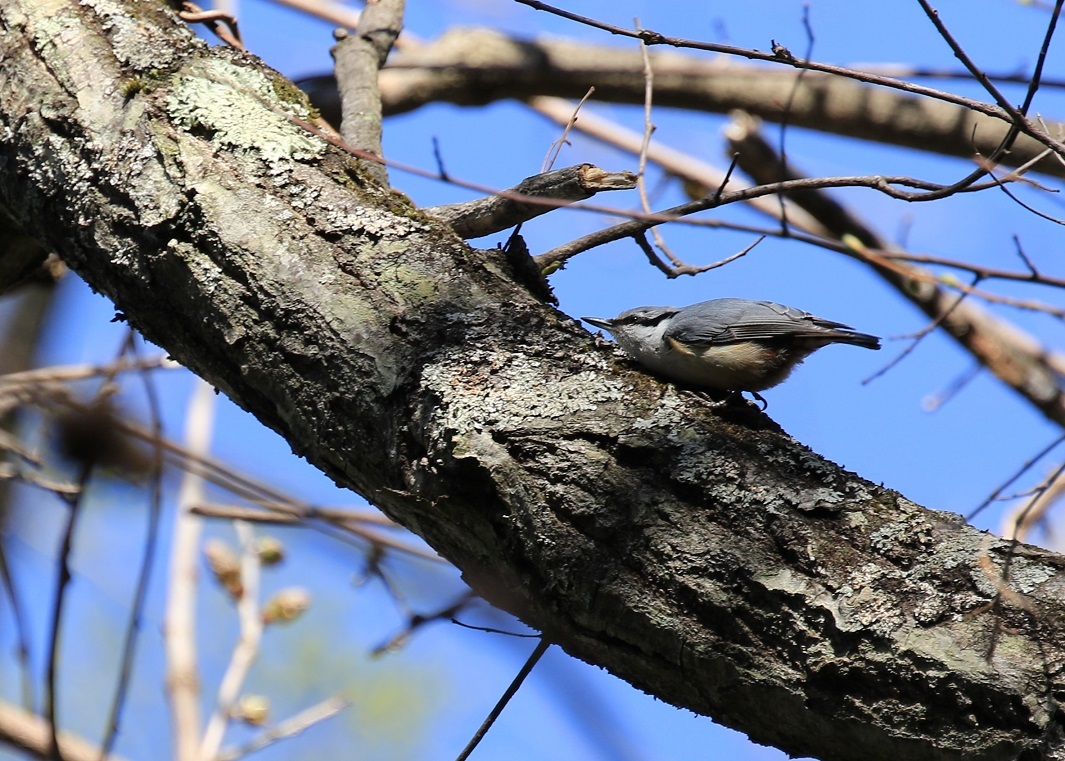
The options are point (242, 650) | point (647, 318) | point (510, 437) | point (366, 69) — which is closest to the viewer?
point (510, 437)

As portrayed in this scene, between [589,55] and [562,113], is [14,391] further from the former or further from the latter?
[562,113]

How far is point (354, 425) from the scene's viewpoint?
1.86 meters

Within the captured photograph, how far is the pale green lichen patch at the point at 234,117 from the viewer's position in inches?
86.7

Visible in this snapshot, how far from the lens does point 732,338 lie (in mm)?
2582

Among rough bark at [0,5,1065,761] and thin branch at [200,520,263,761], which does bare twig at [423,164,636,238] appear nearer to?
rough bark at [0,5,1065,761]

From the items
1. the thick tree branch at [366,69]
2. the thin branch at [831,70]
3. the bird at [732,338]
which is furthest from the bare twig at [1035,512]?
the thick tree branch at [366,69]

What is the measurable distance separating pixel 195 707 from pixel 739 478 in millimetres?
2307

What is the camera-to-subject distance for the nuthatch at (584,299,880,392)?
238 cm

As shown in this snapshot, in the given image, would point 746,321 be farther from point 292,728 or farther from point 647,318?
point 292,728

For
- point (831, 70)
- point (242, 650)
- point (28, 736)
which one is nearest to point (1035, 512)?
point (831, 70)

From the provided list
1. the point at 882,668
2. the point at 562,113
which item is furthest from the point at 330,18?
the point at 882,668

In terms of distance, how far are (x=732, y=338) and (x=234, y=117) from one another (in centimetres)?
136

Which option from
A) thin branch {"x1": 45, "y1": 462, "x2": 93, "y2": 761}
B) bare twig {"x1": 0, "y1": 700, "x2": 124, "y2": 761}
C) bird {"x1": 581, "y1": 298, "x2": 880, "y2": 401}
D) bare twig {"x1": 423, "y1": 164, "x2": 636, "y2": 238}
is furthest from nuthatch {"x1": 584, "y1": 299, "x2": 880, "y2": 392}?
bare twig {"x1": 0, "y1": 700, "x2": 124, "y2": 761}

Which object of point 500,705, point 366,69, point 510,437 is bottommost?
point 500,705
